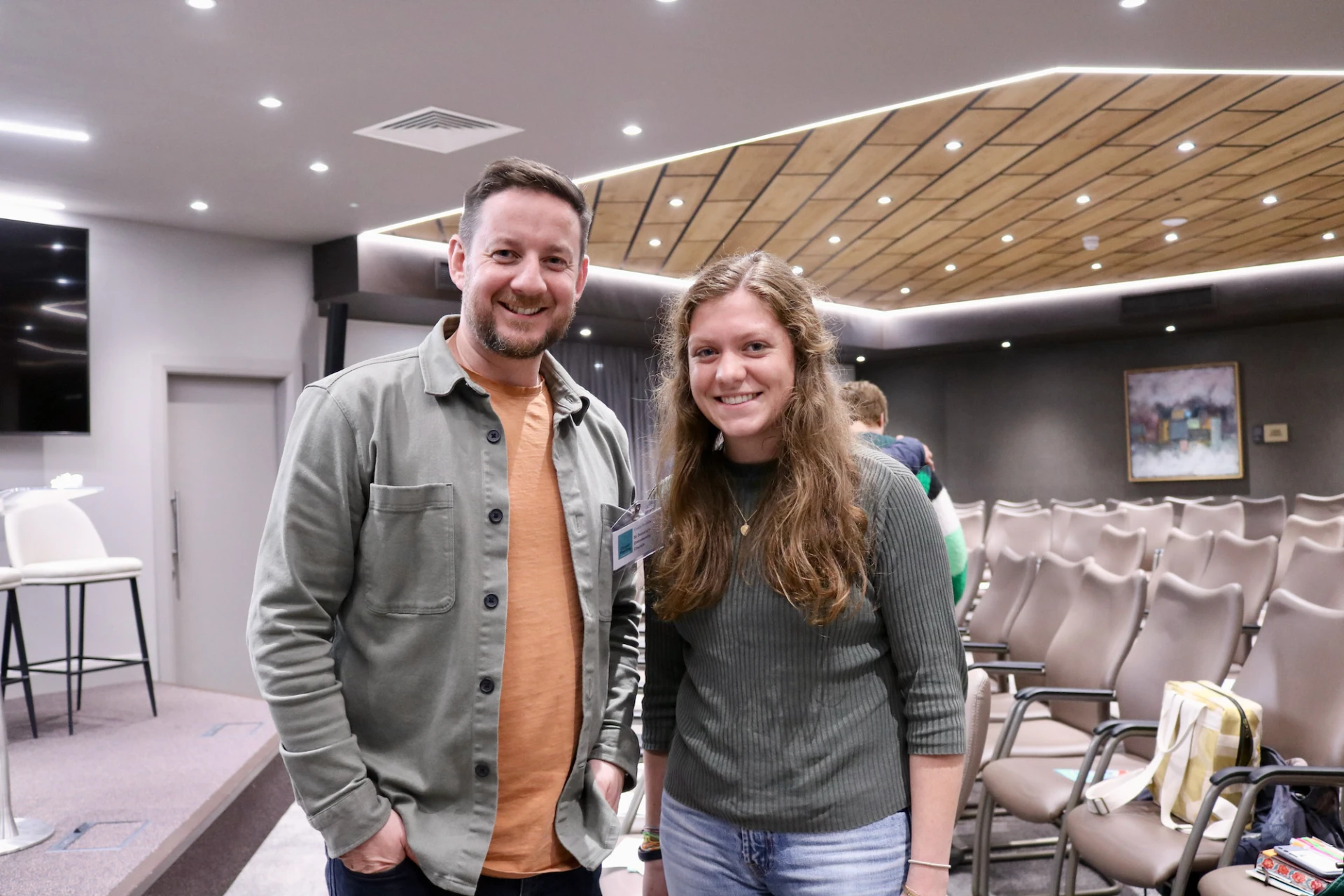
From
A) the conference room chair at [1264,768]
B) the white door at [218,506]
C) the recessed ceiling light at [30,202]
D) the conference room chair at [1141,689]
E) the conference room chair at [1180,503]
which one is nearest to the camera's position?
the conference room chair at [1264,768]

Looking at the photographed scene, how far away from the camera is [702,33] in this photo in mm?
4176

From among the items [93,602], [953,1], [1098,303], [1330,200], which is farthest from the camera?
[1098,303]

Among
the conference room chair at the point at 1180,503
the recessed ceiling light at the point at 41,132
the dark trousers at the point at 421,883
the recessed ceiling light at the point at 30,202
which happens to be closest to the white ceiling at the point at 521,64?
the recessed ceiling light at the point at 41,132

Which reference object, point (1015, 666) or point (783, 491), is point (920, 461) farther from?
point (783, 491)

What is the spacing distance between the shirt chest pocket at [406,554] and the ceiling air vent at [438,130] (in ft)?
13.5

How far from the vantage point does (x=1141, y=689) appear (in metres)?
3.11

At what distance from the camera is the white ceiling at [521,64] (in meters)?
3.94

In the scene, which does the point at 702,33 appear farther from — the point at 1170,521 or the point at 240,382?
the point at 1170,521

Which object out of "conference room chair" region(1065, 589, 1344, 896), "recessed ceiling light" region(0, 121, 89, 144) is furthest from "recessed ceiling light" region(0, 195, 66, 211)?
"conference room chair" region(1065, 589, 1344, 896)

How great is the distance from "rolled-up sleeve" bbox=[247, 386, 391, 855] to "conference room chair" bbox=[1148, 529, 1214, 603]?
16.4ft

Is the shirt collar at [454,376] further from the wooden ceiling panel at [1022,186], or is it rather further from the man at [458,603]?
the wooden ceiling panel at [1022,186]

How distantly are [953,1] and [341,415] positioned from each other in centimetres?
359

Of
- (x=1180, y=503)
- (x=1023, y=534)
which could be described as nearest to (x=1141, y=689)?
(x=1023, y=534)

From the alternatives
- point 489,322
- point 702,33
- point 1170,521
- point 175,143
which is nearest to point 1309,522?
point 1170,521
